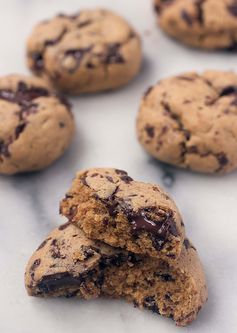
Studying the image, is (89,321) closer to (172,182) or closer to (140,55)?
(172,182)

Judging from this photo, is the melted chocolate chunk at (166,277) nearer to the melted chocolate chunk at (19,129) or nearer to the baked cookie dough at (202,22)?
the melted chocolate chunk at (19,129)

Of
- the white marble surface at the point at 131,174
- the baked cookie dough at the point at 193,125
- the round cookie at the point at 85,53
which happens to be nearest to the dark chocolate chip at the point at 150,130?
the baked cookie dough at the point at 193,125

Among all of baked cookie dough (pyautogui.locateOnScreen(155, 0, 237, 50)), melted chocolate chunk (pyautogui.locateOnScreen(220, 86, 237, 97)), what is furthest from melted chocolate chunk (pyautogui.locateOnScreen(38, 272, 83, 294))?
baked cookie dough (pyautogui.locateOnScreen(155, 0, 237, 50))

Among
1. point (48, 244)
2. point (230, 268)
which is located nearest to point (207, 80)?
point (230, 268)

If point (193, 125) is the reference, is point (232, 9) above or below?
above

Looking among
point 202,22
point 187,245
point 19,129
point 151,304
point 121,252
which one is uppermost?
point 19,129

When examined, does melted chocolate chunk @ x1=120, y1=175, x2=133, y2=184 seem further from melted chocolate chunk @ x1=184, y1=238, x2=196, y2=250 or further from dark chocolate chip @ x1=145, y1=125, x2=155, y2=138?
dark chocolate chip @ x1=145, y1=125, x2=155, y2=138

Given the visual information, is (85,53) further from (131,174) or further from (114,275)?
(114,275)

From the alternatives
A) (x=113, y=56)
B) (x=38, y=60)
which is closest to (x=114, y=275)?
(x=113, y=56)
